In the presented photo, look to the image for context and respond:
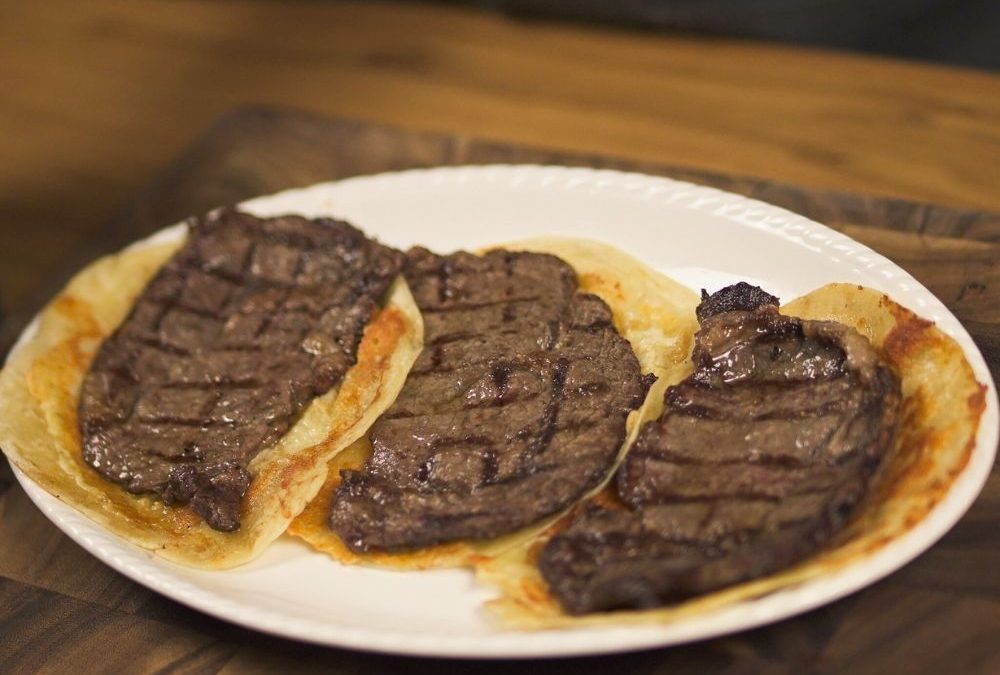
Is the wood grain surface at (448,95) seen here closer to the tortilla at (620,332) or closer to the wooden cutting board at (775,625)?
the wooden cutting board at (775,625)

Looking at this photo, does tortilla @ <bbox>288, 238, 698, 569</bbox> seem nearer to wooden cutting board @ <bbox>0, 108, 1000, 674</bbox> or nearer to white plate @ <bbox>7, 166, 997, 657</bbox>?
white plate @ <bbox>7, 166, 997, 657</bbox>

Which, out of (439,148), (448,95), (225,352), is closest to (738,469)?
(225,352)

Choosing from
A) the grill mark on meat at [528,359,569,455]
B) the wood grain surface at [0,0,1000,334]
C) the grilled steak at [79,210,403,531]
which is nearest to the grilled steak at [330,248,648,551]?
the grill mark on meat at [528,359,569,455]

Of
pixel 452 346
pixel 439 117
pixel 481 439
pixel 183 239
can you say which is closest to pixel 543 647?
pixel 481 439

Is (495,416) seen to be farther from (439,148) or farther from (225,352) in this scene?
(439,148)

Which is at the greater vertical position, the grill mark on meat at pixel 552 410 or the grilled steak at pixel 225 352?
the grill mark on meat at pixel 552 410

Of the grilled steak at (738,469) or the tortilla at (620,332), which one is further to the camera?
the tortilla at (620,332)

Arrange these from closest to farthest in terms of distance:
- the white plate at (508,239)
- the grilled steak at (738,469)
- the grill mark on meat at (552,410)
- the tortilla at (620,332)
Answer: the white plate at (508,239), the grilled steak at (738,469), the tortilla at (620,332), the grill mark on meat at (552,410)

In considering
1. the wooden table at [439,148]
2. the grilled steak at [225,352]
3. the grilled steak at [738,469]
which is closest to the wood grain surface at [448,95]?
the wooden table at [439,148]

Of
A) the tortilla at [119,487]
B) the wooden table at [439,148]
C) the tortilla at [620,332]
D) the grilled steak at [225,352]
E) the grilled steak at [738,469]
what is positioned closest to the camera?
the grilled steak at [738,469]
